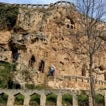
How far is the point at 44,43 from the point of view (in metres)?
36.7

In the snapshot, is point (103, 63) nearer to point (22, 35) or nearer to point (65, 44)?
point (65, 44)

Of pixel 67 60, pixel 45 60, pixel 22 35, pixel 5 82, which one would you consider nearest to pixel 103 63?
pixel 67 60

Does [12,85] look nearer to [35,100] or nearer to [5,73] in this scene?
[5,73]

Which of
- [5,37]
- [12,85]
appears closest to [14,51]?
[5,37]

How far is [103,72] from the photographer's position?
4053 centimetres

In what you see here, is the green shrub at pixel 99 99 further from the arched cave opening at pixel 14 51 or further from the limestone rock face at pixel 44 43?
the arched cave opening at pixel 14 51

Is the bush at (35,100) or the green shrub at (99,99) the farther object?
the green shrub at (99,99)

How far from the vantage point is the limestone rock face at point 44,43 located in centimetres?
3582

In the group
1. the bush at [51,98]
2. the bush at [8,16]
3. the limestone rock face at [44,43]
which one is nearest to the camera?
the bush at [51,98]

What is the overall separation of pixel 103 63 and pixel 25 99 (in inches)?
561

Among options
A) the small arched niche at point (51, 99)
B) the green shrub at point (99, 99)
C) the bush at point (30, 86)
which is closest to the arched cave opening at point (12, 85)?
the bush at point (30, 86)

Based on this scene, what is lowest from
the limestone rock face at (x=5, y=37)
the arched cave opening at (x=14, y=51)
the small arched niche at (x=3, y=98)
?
the small arched niche at (x=3, y=98)

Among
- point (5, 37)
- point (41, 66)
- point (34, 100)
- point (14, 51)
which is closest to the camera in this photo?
point (34, 100)

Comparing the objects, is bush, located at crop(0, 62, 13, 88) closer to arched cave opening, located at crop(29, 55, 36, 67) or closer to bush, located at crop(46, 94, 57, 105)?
arched cave opening, located at crop(29, 55, 36, 67)
